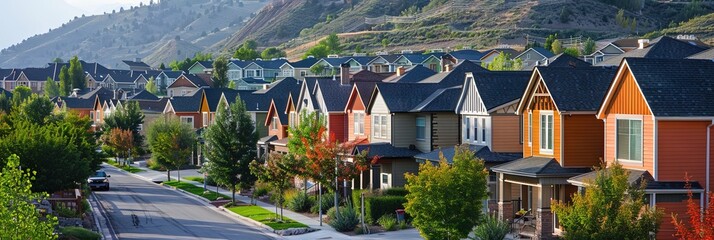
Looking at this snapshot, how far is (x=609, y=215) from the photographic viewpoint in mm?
30094

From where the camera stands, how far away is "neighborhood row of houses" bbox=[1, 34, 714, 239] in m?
35.3

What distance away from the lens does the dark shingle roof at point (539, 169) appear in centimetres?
4044

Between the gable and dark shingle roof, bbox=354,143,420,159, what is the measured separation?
18.0 metres

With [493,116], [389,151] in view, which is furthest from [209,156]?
[493,116]

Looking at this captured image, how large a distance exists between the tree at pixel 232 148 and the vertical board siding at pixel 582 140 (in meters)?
24.8

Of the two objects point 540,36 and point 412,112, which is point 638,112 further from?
point 540,36

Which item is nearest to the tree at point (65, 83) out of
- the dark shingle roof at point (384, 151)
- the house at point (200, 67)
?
the house at point (200, 67)

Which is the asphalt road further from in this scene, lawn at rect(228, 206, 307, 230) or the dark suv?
lawn at rect(228, 206, 307, 230)

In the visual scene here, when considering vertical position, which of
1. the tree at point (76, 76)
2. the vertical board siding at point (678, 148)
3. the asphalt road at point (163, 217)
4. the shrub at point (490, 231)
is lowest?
the asphalt road at point (163, 217)

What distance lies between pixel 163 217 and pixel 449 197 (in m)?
21.9

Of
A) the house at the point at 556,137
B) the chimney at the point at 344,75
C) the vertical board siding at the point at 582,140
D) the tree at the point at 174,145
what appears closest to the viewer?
the house at the point at 556,137

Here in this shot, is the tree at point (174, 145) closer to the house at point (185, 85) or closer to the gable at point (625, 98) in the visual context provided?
the gable at point (625, 98)

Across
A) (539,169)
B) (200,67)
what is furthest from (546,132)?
(200,67)

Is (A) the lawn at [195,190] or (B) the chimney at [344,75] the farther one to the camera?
(B) the chimney at [344,75]
